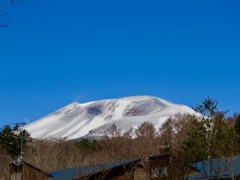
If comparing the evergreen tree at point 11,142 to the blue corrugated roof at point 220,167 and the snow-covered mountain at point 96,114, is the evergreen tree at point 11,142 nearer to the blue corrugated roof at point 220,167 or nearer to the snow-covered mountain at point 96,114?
the blue corrugated roof at point 220,167

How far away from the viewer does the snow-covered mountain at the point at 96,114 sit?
13488 cm

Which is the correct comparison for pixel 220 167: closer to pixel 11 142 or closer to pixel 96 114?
pixel 11 142

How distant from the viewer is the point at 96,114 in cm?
17300

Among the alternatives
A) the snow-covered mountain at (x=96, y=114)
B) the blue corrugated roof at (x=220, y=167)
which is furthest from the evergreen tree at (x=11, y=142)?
the snow-covered mountain at (x=96, y=114)

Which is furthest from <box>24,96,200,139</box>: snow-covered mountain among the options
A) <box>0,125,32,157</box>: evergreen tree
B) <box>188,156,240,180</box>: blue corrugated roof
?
<box>188,156,240,180</box>: blue corrugated roof

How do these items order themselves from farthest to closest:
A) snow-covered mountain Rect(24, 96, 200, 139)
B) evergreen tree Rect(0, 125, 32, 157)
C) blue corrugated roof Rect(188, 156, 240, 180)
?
snow-covered mountain Rect(24, 96, 200, 139) → evergreen tree Rect(0, 125, 32, 157) → blue corrugated roof Rect(188, 156, 240, 180)

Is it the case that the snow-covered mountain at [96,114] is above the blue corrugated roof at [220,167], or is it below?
above

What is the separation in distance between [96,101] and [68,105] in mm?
13311

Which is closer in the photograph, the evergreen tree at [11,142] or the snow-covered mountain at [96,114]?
the evergreen tree at [11,142]

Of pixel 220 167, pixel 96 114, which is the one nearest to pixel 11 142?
pixel 220 167

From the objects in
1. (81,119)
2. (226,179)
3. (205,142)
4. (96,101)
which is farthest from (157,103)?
(226,179)

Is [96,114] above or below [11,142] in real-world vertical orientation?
above

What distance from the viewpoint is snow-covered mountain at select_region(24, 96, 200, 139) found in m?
135

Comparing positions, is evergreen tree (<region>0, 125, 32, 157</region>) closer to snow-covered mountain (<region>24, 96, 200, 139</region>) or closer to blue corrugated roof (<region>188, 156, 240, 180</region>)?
blue corrugated roof (<region>188, 156, 240, 180</region>)
